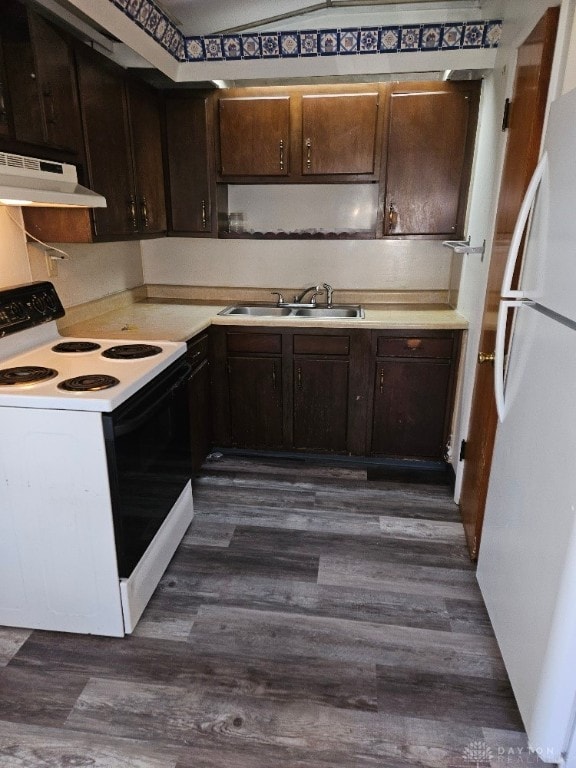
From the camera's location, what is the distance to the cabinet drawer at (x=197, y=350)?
258cm

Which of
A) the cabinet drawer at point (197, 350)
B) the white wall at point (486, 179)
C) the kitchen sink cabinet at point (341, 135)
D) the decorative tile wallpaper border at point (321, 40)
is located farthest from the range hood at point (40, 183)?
the white wall at point (486, 179)

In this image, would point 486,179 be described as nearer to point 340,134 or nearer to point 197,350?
point 340,134

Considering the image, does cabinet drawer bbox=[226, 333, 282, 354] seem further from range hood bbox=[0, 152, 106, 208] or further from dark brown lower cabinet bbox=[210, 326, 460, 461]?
range hood bbox=[0, 152, 106, 208]

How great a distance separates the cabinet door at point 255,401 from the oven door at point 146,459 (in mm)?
693

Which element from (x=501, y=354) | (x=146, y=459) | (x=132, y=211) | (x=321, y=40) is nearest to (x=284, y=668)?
(x=146, y=459)

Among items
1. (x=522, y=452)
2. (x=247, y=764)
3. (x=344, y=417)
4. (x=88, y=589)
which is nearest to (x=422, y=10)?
(x=344, y=417)

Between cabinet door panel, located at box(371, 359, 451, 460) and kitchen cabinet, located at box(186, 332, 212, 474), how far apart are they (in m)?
1.01

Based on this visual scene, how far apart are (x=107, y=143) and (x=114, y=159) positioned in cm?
8

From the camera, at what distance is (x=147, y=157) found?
273cm

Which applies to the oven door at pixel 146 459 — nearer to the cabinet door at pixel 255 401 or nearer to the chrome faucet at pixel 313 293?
the cabinet door at pixel 255 401

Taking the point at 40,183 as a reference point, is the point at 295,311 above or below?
below

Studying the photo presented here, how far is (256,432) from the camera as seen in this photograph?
10.1ft

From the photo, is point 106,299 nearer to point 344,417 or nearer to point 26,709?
point 344,417

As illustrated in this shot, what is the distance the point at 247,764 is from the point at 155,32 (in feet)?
9.93
